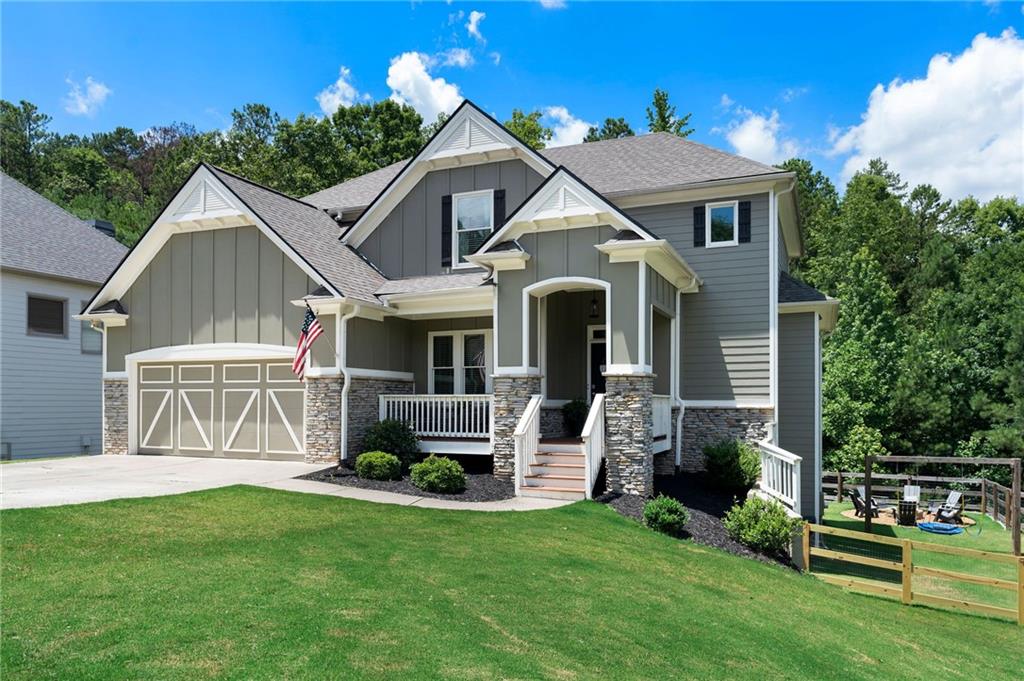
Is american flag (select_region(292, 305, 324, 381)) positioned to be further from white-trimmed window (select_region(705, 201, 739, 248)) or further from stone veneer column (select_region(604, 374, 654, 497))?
white-trimmed window (select_region(705, 201, 739, 248))

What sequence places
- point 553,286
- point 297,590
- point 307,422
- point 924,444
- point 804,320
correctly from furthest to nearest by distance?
point 924,444 < point 804,320 < point 307,422 < point 553,286 < point 297,590

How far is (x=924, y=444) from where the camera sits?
1141 inches

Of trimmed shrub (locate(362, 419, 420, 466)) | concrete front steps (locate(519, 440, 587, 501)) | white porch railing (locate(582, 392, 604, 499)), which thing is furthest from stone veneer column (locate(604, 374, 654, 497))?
trimmed shrub (locate(362, 419, 420, 466))

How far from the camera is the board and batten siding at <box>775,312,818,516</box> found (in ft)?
54.7

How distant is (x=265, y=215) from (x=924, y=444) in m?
26.8

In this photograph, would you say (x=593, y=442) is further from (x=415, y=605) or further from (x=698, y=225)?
(x=415, y=605)

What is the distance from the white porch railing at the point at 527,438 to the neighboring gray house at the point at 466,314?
67 mm

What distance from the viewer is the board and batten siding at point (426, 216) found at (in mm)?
17250

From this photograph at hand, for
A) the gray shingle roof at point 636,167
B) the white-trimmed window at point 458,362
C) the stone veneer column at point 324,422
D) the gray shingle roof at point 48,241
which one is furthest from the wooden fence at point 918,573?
the gray shingle roof at point 48,241

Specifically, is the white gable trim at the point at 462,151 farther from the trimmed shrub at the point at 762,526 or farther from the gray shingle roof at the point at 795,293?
the trimmed shrub at the point at 762,526

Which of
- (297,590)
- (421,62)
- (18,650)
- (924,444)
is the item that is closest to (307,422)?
(297,590)

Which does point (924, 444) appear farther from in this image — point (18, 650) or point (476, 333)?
point (18, 650)

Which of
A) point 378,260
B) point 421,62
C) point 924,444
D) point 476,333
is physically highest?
point 421,62

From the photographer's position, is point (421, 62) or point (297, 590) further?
point (421, 62)
